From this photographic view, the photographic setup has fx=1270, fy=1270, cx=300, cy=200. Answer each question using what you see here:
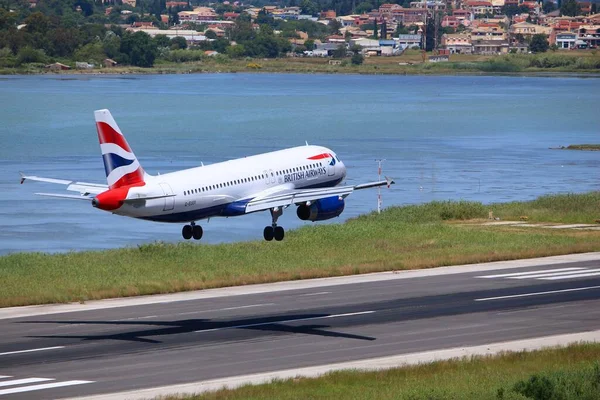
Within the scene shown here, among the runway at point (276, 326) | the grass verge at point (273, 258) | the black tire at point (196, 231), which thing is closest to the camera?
the runway at point (276, 326)

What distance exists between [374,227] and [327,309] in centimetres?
3266

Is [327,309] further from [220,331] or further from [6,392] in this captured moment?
[6,392]

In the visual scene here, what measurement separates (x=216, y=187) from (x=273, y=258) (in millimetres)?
9419

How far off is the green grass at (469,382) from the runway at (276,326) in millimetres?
3566

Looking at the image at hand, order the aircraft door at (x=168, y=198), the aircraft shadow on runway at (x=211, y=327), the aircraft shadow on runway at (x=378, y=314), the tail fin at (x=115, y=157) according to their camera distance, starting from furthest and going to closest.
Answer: the aircraft door at (x=168, y=198)
the tail fin at (x=115, y=157)
the aircraft shadow on runway at (x=378, y=314)
the aircraft shadow on runway at (x=211, y=327)

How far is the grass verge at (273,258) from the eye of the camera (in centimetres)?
7012

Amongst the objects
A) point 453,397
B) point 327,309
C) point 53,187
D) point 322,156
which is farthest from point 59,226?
point 453,397

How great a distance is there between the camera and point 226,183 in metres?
74.1

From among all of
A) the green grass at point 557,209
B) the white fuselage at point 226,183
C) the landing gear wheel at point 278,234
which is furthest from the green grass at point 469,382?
the green grass at point 557,209

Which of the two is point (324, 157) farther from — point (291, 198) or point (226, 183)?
point (226, 183)

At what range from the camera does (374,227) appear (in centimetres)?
9444

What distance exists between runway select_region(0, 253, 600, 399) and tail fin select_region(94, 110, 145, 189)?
650cm

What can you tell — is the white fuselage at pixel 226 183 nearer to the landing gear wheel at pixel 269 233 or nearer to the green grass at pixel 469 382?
the landing gear wheel at pixel 269 233

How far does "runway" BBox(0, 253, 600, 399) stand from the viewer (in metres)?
48.1
